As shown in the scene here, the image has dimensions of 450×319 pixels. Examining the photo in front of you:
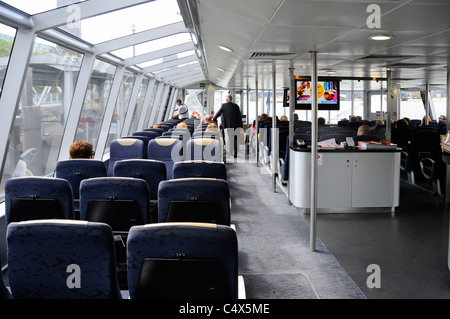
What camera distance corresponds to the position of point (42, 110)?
6488mm

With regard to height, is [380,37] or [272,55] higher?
[272,55]

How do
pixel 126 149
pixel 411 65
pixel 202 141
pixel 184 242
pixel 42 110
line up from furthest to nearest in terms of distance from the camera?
pixel 411 65 → pixel 202 141 → pixel 126 149 → pixel 42 110 → pixel 184 242

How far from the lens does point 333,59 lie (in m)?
8.63

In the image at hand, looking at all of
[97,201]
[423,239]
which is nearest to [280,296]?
[97,201]

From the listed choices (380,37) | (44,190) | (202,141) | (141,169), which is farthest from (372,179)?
(44,190)

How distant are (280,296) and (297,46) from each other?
12.3ft

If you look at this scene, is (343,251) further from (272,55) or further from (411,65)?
(411,65)

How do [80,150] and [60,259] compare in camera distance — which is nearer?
[60,259]

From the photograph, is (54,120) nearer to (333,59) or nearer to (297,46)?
(297,46)

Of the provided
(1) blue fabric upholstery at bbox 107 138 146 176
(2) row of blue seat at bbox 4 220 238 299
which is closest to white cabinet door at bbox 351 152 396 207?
(1) blue fabric upholstery at bbox 107 138 146 176

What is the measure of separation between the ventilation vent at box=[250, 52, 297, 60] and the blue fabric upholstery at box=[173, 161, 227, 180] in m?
3.47

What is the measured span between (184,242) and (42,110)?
198 inches

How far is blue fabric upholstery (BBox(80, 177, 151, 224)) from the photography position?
3646mm
